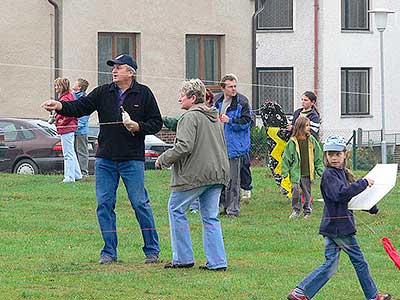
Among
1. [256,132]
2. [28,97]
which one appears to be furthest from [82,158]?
[256,132]

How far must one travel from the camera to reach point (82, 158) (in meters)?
22.8

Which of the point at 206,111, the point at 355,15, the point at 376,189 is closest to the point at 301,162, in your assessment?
the point at 206,111

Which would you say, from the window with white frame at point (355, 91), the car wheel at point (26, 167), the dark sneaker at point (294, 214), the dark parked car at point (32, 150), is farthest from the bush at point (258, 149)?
the dark sneaker at point (294, 214)

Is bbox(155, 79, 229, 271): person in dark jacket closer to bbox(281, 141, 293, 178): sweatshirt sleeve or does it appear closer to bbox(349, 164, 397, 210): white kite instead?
bbox(349, 164, 397, 210): white kite

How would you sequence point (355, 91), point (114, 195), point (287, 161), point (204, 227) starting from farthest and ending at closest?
point (355, 91), point (287, 161), point (114, 195), point (204, 227)

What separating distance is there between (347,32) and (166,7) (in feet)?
40.4

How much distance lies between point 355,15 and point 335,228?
35164 millimetres

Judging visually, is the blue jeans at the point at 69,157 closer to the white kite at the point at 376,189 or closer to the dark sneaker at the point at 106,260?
the dark sneaker at the point at 106,260

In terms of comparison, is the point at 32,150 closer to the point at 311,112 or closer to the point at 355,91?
the point at 311,112

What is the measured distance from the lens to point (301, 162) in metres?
17.1

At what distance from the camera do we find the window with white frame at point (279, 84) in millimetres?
44062

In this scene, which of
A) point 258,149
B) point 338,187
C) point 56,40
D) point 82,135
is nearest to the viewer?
Result: point 338,187

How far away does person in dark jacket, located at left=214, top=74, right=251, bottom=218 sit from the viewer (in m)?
16.7

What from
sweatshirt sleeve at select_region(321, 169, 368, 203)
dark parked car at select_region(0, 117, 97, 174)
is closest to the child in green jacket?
sweatshirt sleeve at select_region(321, 169, 368, 203)
